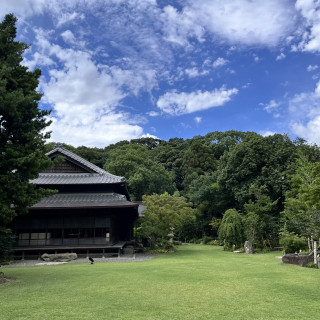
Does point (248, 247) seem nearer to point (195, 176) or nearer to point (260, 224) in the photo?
point (260, 224)

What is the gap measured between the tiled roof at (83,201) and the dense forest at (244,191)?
3074mm

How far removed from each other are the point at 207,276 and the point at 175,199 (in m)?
14.6

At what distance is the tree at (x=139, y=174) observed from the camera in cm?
4344

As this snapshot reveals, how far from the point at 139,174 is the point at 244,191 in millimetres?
16281

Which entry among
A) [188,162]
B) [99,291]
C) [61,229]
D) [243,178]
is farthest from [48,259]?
[188,162]

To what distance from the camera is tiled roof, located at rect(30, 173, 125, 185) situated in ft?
75.3

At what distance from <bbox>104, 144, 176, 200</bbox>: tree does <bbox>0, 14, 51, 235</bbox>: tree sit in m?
29.9

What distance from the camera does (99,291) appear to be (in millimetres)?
8898

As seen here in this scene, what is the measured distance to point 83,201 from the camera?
22.0 metres

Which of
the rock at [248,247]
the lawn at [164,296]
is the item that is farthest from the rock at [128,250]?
the lawn at [164,296]

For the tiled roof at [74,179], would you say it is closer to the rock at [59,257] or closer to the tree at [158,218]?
the tree at [158,218]

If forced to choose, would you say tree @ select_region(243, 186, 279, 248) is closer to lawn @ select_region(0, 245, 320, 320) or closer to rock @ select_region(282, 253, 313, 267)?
rock @ select_region(282, 253, 313, 267)

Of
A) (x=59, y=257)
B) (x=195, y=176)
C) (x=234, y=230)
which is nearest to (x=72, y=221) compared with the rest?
(x=59, y=257)

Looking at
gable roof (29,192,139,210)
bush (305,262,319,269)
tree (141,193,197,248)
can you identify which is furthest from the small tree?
bush (305,262,319,269)
